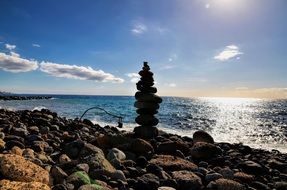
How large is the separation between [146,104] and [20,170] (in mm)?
9855

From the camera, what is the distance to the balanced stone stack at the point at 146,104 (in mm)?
15461

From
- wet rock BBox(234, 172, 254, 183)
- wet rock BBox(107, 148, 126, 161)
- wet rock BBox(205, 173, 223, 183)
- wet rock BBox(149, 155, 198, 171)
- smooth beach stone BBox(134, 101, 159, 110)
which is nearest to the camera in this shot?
wet rock BBox(205, 173, 223, 183)

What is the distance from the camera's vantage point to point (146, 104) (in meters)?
15.5

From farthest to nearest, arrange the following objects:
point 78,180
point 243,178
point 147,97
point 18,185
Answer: point 147,97 < point 243,178 < point 78,180 < point 18,185

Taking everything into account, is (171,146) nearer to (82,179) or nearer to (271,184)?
(271,184)

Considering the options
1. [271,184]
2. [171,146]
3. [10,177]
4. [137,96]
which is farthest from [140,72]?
[10,177]

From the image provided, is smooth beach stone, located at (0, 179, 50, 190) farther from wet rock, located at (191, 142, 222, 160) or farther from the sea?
the sea

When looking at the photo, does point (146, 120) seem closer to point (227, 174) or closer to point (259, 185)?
point (227, 174)

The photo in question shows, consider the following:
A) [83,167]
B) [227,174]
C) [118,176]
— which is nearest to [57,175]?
[83,167]

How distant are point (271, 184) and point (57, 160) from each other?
6.76 meters

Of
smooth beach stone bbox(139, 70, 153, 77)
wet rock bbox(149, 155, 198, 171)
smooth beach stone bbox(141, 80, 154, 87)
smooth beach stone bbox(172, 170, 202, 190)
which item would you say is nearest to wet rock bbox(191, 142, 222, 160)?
wet rock bbox(149, 155, 198, 171)

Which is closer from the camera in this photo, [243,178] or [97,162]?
[97,162]

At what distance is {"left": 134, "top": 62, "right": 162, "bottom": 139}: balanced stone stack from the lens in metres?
15.5

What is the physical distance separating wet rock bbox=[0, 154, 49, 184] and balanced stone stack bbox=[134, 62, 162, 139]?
930cm
